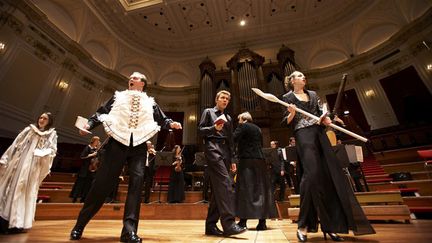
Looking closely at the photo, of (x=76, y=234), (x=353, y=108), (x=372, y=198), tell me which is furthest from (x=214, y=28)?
(x=76, y=234)

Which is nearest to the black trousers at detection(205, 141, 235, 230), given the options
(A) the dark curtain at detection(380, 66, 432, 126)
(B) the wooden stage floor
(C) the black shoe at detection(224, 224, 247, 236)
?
(C) the black shoe at detection(224, 224, 247, 236)

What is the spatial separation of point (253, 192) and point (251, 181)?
0.39 feet

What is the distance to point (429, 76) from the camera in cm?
747

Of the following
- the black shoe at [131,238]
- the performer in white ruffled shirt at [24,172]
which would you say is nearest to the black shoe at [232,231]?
the black shoe at [131,238]

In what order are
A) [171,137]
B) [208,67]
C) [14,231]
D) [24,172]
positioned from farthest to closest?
[208,67] → [171,137] → [24,172] → [14,231]

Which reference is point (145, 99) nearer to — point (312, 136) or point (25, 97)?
point (312, 136)

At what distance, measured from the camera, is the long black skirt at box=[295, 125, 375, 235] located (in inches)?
59.9

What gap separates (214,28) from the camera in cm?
1023

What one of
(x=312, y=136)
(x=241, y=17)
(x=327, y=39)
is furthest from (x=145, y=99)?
(x=327, y=39)

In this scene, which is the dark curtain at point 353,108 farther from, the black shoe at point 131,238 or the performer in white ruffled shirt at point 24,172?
the performer in white ruffled shirt at point 24,172

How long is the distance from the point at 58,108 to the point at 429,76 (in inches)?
505

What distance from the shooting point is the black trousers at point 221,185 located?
1862mm

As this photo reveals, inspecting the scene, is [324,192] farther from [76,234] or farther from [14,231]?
[14,231]

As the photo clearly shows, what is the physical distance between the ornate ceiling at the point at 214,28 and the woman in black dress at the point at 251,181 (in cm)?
805
